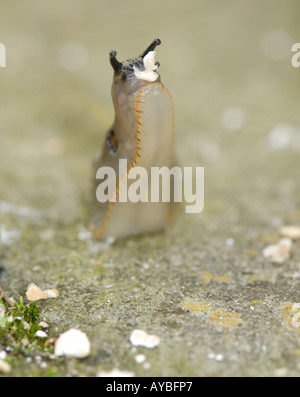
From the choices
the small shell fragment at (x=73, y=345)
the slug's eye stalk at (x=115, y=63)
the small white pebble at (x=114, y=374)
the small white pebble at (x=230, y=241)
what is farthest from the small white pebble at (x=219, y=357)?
the slug's eye stalk at (x=115, y=63)

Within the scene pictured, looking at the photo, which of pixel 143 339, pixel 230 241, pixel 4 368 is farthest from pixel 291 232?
pixel 4 368

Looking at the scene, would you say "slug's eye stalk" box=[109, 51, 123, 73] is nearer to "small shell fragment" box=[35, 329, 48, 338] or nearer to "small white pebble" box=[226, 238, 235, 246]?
"small white pebble" box=[226, 238, 235, 246]

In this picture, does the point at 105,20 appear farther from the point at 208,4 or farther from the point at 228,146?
the point at 228,146

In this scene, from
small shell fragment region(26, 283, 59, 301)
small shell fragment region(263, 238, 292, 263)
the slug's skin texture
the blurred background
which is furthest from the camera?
the blurred background

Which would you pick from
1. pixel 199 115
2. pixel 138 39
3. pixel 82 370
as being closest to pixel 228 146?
pixel 199 115

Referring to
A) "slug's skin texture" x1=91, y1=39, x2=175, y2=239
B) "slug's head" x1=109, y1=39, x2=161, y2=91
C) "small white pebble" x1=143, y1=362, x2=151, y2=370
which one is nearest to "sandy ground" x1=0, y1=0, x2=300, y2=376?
"small white pebble" x1=143, y1=362, x2=151, y2=370

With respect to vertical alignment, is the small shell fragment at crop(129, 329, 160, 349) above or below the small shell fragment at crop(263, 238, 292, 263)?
below

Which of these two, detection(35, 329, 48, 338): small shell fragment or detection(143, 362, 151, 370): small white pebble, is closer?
detection(143, 362, 151, 370): small white pebble
